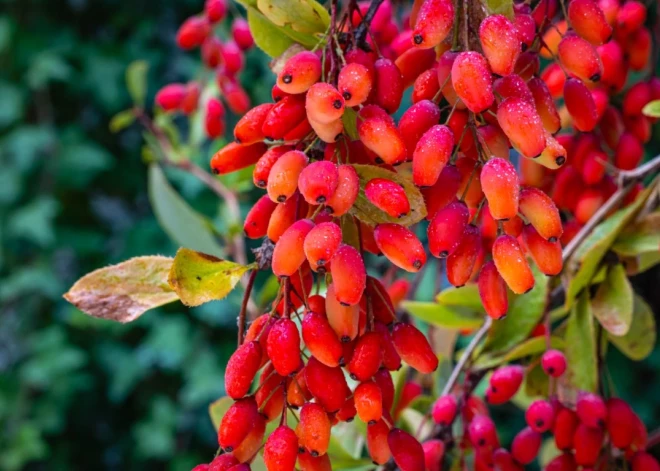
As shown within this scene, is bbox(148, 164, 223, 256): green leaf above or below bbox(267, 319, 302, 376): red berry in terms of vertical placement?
below

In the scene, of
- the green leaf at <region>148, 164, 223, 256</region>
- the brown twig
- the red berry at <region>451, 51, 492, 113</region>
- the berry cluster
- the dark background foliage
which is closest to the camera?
the red berry at <region>451, 51, 492, 113</region>

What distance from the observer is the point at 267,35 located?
432 millimetres

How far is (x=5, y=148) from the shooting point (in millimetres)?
1893

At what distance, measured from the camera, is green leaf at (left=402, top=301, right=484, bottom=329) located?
1.97ft

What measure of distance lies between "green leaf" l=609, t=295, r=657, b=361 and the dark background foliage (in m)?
1.23

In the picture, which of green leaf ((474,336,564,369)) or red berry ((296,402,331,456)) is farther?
green leaf ((474,336,564,369))

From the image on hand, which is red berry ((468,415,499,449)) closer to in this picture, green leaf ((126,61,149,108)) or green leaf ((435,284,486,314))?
green leaf ((435,284,486,314))

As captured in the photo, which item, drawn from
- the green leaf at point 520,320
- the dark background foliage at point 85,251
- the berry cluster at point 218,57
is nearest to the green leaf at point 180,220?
the berry cluster at point 218,57

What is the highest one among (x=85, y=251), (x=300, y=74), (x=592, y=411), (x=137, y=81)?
(x=300, y=74)

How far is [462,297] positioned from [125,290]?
0.95 feet

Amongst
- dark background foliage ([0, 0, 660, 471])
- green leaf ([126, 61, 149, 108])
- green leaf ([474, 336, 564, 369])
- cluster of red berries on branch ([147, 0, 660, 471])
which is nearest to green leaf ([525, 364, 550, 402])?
green leaf ([474, 336, 564, 369])

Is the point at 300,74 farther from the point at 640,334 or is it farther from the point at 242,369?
the point at 640,334

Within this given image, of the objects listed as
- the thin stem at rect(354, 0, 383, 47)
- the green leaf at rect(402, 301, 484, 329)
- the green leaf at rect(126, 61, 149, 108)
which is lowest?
the green leaf at rect(126, 61, 149, 108)

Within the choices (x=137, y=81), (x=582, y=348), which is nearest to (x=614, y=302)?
(x=582, y=348)
